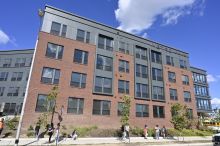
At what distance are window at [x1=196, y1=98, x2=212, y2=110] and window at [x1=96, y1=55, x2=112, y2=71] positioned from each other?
31.2 m

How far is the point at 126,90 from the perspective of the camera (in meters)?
32.4

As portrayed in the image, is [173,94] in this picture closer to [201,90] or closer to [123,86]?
[123,86]

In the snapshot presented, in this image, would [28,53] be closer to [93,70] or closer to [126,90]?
[93,70]

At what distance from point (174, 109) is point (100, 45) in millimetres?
15822

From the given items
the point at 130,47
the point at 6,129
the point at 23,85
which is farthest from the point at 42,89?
the point at 23,85

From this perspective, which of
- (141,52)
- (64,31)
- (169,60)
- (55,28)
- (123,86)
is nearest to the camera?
(55,28)

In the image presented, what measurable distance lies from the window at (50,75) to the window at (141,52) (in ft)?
52.3

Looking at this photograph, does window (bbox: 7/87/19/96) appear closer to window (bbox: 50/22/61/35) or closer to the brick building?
the brick building

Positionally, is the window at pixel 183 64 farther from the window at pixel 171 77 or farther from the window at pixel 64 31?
the window at pixel 64 31

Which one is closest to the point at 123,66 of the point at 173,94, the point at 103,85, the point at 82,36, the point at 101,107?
the point at 103,85

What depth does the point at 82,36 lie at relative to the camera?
3102cm

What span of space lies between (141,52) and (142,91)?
7804mm

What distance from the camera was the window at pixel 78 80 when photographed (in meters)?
28.3

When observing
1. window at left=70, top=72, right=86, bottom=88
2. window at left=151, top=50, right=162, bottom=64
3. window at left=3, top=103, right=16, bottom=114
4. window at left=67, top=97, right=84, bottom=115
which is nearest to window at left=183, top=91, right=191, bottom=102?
window at left=151, top=50, right=162, bottom=64
